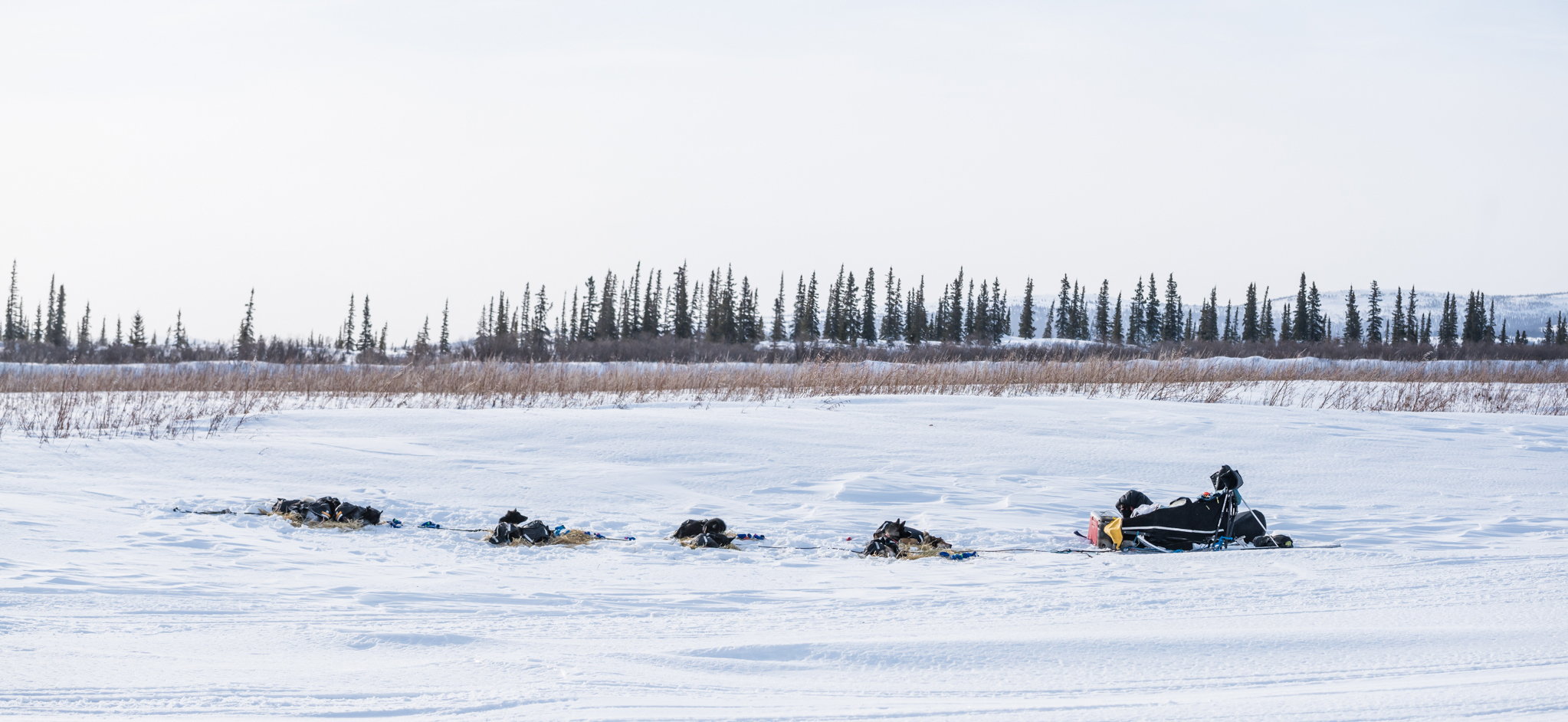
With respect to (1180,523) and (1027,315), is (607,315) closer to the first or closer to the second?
(1027,315)

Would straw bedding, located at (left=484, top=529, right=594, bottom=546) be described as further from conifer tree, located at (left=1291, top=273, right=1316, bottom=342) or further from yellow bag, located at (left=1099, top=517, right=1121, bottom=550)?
conifer tree, located at (left=1291, top=273, right=1316, bottom=342)

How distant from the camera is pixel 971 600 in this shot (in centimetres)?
492

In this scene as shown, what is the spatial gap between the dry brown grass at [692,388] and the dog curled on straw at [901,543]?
839cm

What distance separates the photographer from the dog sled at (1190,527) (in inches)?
251

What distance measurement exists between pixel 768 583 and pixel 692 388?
12123 millimetres

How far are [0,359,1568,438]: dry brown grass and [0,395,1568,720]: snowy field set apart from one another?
185 inches

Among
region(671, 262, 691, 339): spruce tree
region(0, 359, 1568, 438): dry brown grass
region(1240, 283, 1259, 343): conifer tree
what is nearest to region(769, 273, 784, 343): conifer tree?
region(671, 262, 691, 339): spruce tree

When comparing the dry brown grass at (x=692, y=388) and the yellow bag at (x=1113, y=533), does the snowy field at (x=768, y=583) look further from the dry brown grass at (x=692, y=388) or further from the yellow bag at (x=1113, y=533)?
the dry brown grass at (x=692, y=388)

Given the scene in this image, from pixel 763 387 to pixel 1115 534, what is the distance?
10418mm

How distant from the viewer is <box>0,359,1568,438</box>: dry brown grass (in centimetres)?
1510

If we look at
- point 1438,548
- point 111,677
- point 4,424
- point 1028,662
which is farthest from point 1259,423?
point 4,424

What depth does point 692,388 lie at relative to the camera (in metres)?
17.4

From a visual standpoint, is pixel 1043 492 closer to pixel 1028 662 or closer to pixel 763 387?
pixel 1028 662

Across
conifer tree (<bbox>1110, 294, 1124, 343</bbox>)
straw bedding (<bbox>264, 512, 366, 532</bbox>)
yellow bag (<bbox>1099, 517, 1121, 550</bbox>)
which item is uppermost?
conifer tree (<bbox>1110, 294, 1124, 343</bbox>)
